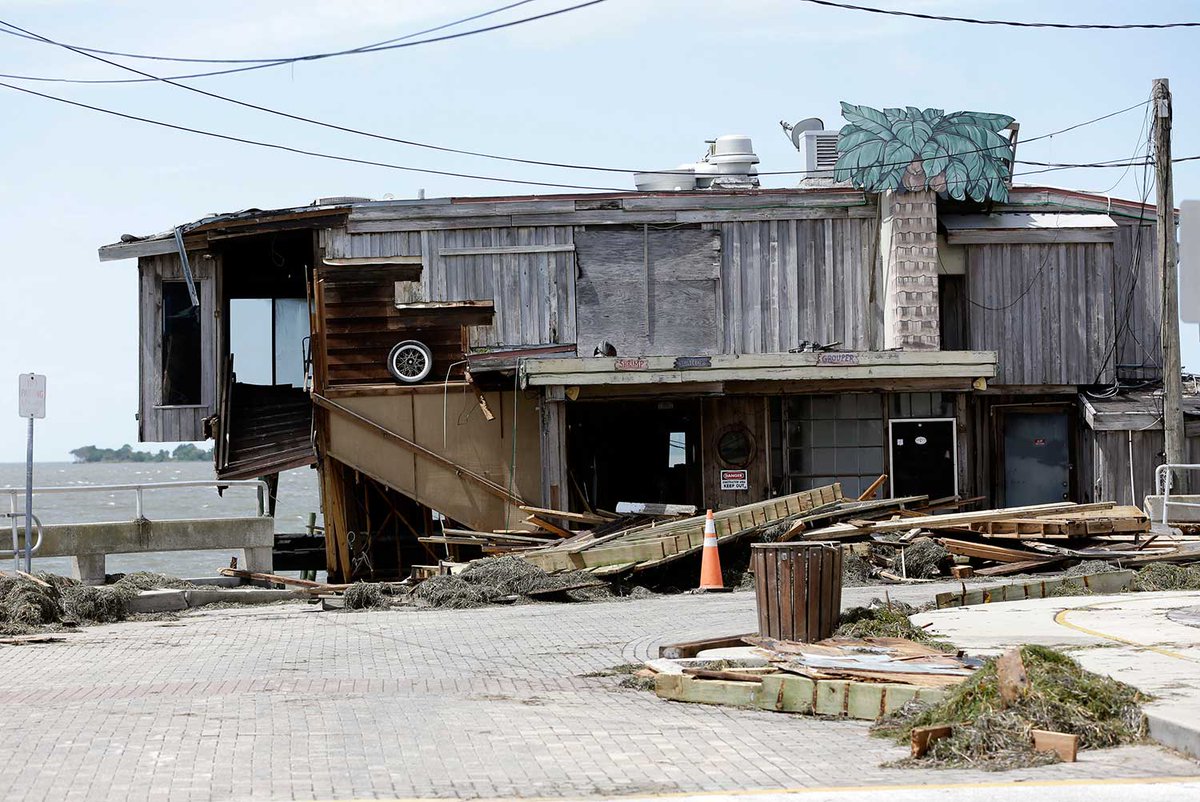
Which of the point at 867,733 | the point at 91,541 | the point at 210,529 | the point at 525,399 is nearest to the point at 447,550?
the point at 525,399

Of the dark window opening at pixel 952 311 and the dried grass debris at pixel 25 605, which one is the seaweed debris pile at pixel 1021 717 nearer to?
the dried grass debris at pixel 25 605

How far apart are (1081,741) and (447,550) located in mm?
16270

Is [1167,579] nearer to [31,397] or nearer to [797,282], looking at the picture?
[797,282]

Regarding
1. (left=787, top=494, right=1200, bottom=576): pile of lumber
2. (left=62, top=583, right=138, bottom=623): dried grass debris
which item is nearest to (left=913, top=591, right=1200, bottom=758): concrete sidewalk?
(left=787, top=494, right=1200, bottom=576): pile of lumber

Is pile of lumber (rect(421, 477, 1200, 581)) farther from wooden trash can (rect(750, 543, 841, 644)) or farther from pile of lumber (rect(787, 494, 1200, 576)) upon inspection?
wooden trash can (rect(750, 543, 841, 644))

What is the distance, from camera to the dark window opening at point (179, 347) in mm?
25609

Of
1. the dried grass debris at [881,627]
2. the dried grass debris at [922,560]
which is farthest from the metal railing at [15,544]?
the dried grass debris at [922,560]

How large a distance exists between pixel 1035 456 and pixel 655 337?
7.51m

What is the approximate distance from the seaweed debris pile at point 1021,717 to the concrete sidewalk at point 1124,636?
0.24 metres

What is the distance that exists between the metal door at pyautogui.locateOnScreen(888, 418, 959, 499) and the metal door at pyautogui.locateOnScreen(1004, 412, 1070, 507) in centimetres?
233

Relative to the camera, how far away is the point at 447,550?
22953 mm

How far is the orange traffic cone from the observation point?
18.1 metres

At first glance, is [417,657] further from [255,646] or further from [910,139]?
[910,139]

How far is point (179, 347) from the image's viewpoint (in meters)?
25.7
